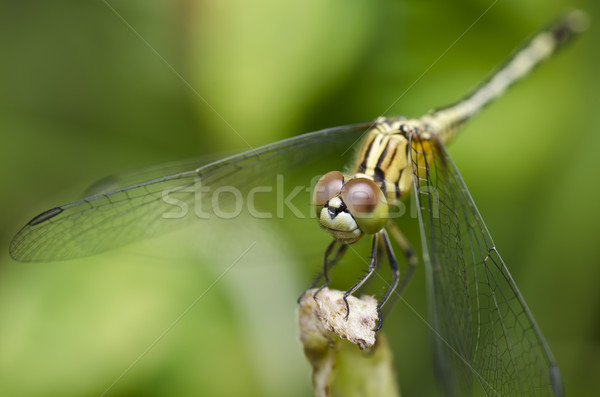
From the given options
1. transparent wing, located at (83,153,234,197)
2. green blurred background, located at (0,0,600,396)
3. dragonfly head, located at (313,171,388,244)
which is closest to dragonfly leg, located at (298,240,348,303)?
dragonfly head, located at (313,171,388,244)

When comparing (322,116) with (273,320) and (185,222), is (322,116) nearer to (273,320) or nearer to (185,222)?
(185,222)

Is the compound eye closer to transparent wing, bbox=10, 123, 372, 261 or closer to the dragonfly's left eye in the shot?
the dragonfly's left eye

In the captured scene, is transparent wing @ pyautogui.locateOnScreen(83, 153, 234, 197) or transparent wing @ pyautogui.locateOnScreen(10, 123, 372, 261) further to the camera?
transparent wing @ pyautogui.locateOnScreen(83, 153, 234, 197)

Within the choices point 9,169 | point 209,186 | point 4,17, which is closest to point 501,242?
point 209,186

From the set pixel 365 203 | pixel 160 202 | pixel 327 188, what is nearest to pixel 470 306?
pixel 365 203

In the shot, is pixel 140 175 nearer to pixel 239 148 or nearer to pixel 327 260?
pixel 239 148

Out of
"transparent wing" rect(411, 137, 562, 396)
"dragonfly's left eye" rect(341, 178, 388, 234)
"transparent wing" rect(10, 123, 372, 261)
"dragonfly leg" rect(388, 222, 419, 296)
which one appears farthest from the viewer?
"dragonfly leg" rect(388, 222, 419, 296)

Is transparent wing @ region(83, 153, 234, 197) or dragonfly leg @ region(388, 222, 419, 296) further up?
transparent wing @ region(83, 153, 234, 197)

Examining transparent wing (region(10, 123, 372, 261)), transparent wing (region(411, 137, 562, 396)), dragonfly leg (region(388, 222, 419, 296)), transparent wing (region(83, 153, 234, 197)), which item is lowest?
transparent wing (region(411, 137, 562, 396))
